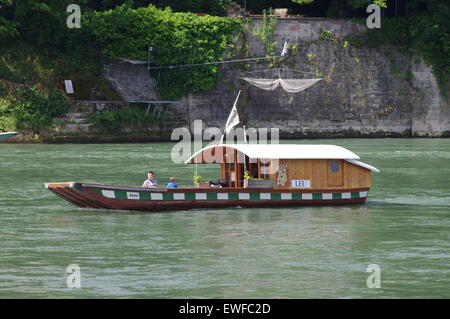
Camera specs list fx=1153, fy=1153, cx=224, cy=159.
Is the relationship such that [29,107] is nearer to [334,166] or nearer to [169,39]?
[169,39]

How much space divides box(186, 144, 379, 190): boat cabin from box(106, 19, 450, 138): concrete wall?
3429 centimetres

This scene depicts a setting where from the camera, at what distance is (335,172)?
38.5 m

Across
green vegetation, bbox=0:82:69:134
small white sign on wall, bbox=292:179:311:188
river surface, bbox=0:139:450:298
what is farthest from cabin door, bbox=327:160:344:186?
green vegetation, bbox=0:82:69:134

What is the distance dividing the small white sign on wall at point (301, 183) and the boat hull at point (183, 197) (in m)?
0.22

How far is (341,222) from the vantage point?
114 feet

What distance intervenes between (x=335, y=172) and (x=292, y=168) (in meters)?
1.58

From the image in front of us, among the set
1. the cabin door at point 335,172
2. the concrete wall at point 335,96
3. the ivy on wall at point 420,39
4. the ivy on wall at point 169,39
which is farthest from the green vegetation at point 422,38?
the cabin door at point 335,172

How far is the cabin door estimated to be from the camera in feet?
Answer: 126

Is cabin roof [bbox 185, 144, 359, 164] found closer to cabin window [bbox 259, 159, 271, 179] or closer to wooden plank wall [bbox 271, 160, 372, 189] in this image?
wooden plank wall [bbox 271, 160, 372, 189]

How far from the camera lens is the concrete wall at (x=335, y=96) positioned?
73875 mm

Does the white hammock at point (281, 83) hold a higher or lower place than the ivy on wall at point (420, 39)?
lower

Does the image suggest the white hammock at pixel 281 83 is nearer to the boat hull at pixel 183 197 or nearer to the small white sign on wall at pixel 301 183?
the boat hull at pixel 183 197
